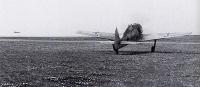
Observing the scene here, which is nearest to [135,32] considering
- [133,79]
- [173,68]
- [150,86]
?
[173,68]

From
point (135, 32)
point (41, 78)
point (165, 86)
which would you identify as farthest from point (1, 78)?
point (135, 32)

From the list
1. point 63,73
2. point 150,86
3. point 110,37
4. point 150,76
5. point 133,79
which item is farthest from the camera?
point 110,37

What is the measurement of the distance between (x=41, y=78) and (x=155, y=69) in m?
8.25

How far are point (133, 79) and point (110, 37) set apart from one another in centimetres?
2682

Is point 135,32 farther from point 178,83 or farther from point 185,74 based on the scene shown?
point 178,83

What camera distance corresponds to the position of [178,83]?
62.0ft

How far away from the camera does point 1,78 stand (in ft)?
69.2

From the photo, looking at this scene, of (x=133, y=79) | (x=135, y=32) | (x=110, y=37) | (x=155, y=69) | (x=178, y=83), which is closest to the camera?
(x=178, y=83)

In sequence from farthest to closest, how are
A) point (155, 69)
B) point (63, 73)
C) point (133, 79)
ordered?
point (155, 69)
point (63, 73)
point (133, 79)

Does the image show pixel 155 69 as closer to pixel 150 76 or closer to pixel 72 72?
pixel 150 76

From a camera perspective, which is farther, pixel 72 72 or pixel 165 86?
pixel 72 72

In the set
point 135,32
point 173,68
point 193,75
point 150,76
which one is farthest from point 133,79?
point 135,32

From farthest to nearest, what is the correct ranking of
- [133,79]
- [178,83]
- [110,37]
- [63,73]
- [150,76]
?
[110,37], [63,73], [150,76], [133,79], [178,83]

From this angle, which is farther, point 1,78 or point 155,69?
point 155,69
